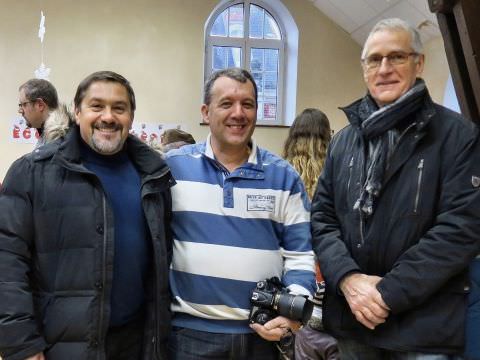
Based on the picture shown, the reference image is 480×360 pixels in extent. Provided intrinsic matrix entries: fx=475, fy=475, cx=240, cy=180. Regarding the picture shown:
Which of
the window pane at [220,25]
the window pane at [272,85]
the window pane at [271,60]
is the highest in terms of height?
the window pane at [220,25]

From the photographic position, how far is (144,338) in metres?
1.49

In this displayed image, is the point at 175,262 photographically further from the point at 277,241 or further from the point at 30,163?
the point at 30,163

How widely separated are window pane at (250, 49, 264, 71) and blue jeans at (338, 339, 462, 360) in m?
4.95

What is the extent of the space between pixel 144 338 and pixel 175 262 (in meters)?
0.25

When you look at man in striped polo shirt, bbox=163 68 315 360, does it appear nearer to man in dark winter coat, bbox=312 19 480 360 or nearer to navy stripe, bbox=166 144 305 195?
navy stripe, bbox=166 144 305 195

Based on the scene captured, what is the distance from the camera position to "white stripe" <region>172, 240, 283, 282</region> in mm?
1471

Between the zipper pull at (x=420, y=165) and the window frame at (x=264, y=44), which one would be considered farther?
the window frame at (x=264, y=44)

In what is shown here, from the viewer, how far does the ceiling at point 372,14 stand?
432 cm

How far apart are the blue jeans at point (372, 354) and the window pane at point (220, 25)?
4.99m

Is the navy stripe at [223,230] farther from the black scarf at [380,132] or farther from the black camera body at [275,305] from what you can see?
the black scarf at [380,132]

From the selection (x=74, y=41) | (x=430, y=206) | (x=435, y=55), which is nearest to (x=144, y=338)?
(x=430, y=206)

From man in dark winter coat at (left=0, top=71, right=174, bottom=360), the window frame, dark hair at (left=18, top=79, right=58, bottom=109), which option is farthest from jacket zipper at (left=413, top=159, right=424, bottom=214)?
the window frame

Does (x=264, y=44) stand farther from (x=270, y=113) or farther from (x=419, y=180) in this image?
(x=419, y=180)

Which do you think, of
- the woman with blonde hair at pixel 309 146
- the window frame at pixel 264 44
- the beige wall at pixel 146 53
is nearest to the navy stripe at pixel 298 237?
the woman with blonde hair at pixel 309 146
